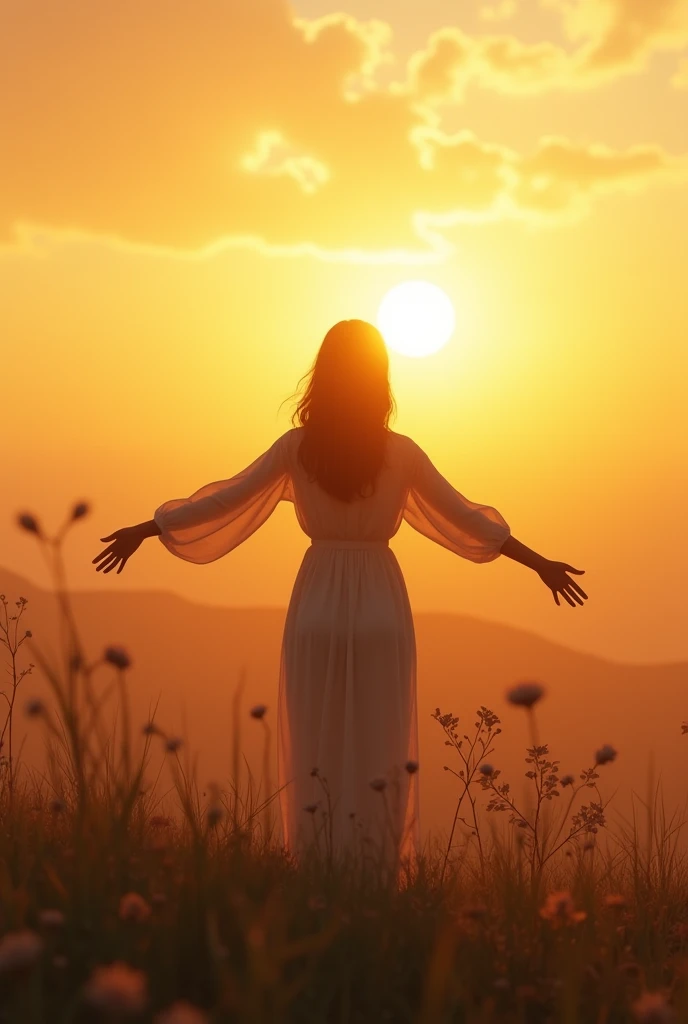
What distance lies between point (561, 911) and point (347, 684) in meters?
2.90

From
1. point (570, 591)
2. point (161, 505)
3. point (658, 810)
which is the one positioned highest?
point (161, 505)

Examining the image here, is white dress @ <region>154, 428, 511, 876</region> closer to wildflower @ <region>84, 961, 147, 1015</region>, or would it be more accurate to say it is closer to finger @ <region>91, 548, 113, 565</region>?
finger @ <region>91, 548, 113, 565</region>

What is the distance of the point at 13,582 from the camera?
96375 mm

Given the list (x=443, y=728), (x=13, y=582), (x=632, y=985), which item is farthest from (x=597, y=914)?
(x=13, y=582)

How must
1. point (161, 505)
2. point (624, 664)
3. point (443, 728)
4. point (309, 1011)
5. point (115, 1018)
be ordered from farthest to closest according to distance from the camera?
point (624, 664) → point (161, 505) → point (443, 728) → point (309, 1011) → point (115, 1018)

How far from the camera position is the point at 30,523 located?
3.35 meters

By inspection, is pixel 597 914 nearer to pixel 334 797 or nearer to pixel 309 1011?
pixel 309 1011

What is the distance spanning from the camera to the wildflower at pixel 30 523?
3.34 metres

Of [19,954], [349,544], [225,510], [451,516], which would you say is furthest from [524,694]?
[225,510]

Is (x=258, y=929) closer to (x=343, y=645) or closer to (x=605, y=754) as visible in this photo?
(x=605, y=754)

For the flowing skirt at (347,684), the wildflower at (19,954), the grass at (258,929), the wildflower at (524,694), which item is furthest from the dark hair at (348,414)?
the wildflower at (19,954)

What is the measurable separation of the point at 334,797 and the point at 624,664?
435 feet

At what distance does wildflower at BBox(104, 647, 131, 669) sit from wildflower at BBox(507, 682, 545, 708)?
113 centimetres

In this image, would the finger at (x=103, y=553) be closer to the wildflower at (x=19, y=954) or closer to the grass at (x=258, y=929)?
the grass at (x=258, y=929)
